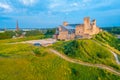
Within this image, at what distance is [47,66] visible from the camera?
42.2 m

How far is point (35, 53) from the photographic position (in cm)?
4644

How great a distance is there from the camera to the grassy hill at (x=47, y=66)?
1552 inches

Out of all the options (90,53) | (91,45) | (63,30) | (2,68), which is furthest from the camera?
(63,30)

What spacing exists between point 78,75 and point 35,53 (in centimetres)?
1085

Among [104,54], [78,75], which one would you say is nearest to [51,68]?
[78,75]

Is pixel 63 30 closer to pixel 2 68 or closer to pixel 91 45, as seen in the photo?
pixel 91 45

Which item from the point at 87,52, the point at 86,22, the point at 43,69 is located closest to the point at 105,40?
the point at 86,22

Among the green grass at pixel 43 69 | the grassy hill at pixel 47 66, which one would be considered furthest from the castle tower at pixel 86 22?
the green grass at pixel 43 69

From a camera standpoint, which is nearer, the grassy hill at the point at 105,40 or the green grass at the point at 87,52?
the green grass at the point at 87,52

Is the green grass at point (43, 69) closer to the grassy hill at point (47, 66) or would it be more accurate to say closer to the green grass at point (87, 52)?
the grassy hill at point (47, 66)

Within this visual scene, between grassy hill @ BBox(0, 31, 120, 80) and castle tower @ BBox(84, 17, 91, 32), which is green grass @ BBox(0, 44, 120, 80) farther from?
castle tower @ BBox(84, 17, 91, 32)

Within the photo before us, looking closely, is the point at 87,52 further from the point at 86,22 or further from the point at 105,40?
the point at 105,40

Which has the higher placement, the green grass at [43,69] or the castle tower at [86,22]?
the castle tower at [86,22]

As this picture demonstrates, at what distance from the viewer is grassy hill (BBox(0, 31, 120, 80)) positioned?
39.4 m
